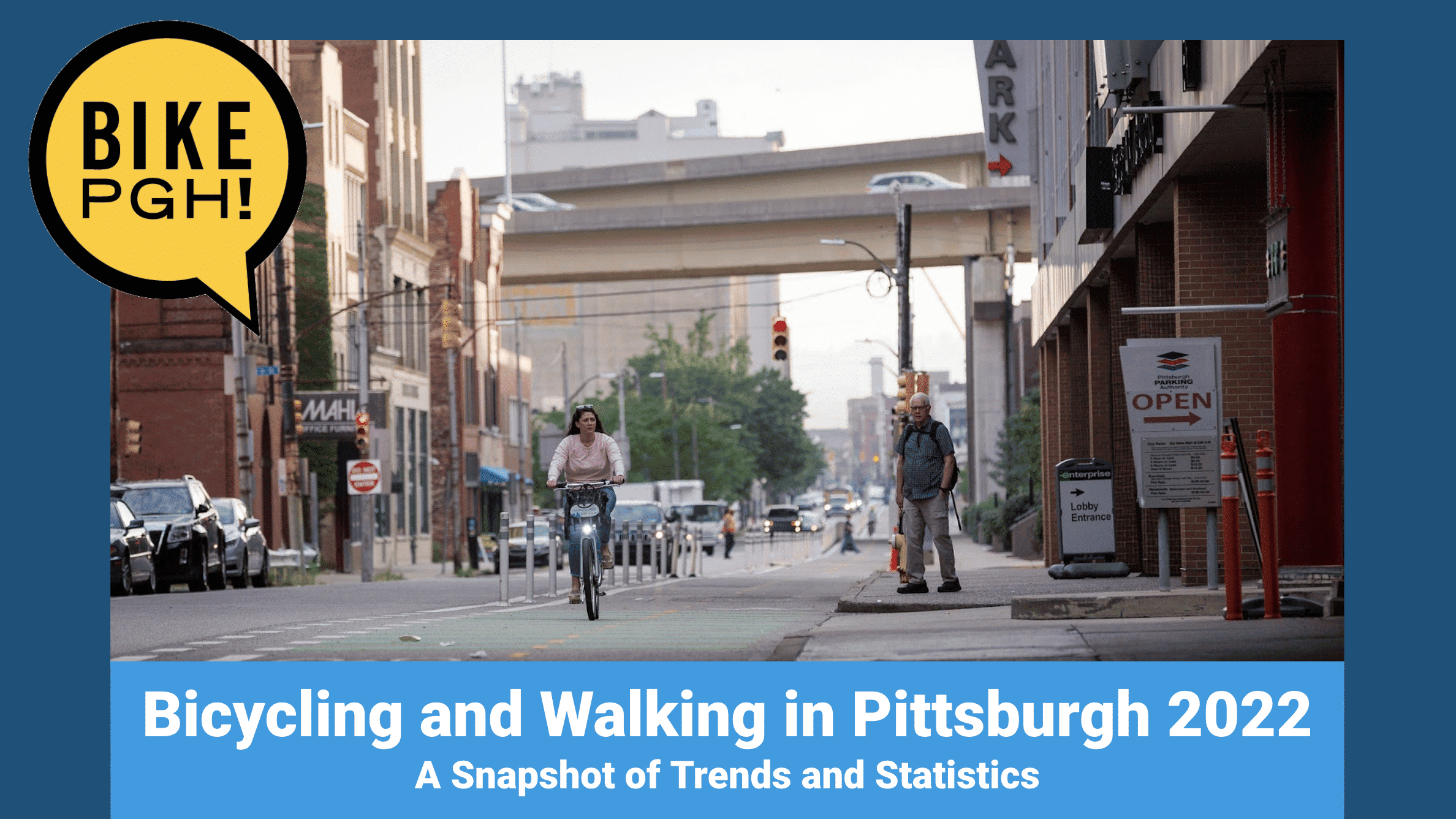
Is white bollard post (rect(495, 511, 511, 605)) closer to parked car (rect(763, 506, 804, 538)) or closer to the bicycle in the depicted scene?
the bicycle

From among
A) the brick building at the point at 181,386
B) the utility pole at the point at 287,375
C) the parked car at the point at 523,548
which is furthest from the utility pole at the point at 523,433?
the brick building at the point at 181,386

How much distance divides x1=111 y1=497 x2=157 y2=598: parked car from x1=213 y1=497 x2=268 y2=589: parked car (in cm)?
310

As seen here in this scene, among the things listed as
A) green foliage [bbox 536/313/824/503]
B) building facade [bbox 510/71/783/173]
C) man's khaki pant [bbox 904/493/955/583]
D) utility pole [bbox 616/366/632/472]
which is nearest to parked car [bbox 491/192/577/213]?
utility pole [bbox 616/366/632/472]

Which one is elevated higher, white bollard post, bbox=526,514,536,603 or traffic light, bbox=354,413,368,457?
traffic light, bbox=354,413,368,457

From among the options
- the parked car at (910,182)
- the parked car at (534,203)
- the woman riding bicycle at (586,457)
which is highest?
the parked car at (534,203)

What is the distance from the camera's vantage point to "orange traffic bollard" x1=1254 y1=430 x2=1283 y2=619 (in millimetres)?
12570

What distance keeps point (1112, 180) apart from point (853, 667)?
35.4ft

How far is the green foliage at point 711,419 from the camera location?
8694 cm

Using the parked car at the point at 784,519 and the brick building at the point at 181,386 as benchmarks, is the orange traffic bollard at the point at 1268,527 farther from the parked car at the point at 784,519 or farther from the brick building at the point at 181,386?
the parked car at the point at 784,519

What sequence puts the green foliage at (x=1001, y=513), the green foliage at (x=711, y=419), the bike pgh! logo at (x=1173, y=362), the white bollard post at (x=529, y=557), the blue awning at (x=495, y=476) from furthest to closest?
the green foliage at (x=711, y=419) → the blue awning at (x=495, y=476) → the green foliage at (x=1001, y=513) → the white bollard post at (x=529, y=557) → the bike pgh! logo at (x=1173, y=362)

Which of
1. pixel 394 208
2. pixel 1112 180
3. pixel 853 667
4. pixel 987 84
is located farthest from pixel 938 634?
pixel 394 208

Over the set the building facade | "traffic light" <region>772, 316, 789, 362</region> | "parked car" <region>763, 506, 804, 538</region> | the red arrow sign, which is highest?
the building facade

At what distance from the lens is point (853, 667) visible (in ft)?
34.7

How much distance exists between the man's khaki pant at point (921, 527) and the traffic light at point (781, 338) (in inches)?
756
